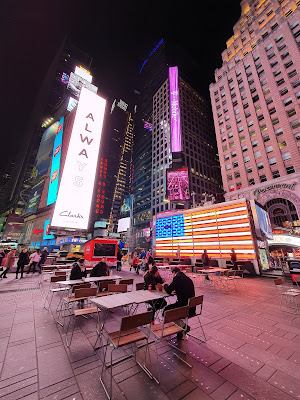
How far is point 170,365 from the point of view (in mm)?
2973

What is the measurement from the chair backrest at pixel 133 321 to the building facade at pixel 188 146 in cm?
5232

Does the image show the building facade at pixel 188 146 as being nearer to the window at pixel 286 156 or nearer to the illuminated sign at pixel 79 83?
the window at pixel 286 156

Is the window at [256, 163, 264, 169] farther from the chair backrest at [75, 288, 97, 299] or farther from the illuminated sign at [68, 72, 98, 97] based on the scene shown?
the illuminated sign at [68, 72, 98, 97]

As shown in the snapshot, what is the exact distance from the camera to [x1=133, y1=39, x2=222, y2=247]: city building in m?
59.9

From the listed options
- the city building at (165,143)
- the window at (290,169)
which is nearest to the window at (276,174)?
the window at (290,169)

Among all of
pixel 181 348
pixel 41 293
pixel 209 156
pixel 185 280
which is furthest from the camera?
pixel 209 156

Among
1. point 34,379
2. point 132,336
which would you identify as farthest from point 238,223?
point 34,379

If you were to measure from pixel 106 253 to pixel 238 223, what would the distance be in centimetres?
1336

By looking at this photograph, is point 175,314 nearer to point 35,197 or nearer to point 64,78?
point 35,197

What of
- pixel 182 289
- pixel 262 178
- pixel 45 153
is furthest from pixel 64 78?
pixel 182 289

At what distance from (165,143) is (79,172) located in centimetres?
4860

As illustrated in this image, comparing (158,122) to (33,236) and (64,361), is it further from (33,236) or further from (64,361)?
(64,361)

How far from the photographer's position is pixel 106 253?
56.2 ft

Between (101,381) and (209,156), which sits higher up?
(209,156)
